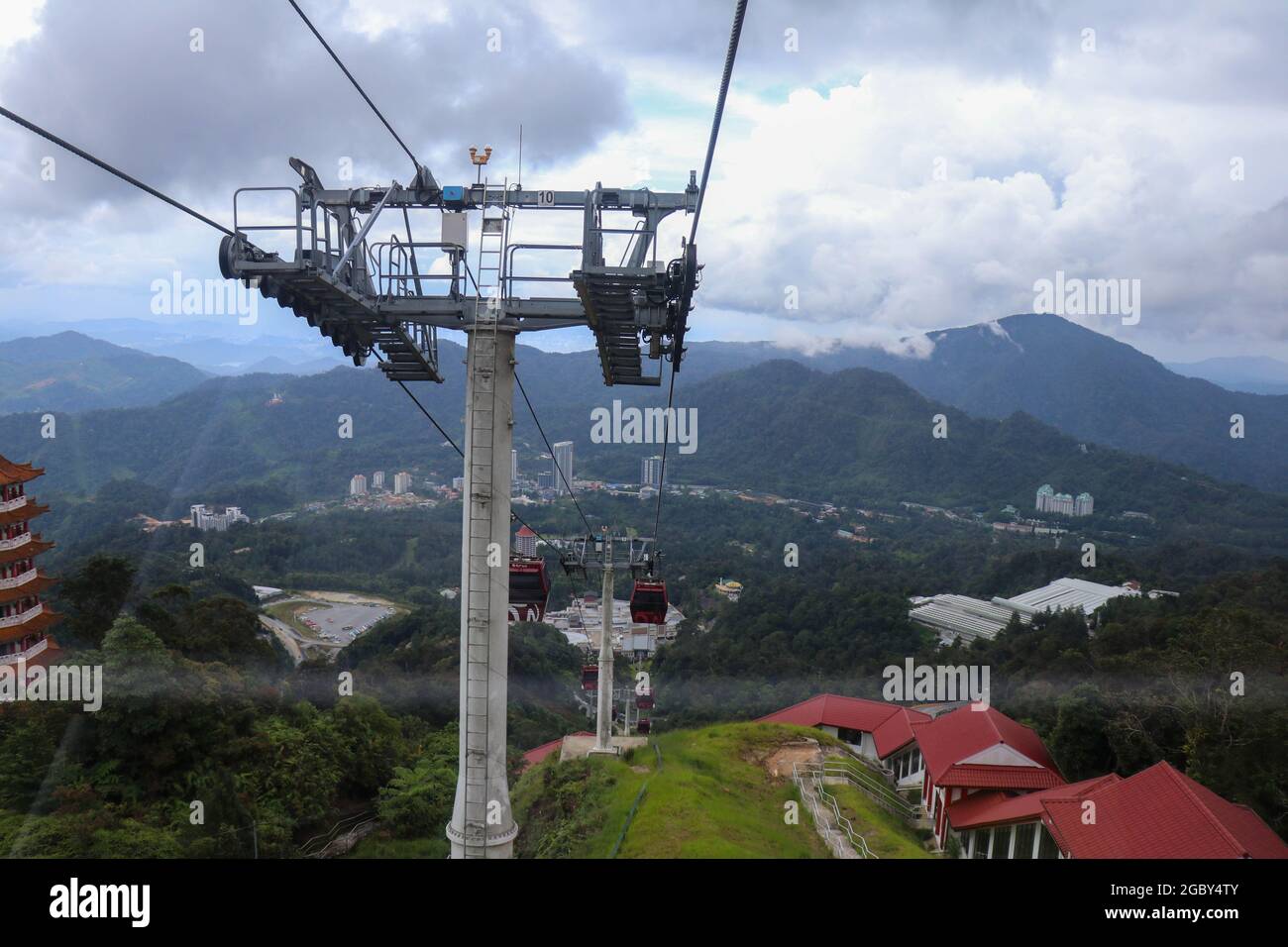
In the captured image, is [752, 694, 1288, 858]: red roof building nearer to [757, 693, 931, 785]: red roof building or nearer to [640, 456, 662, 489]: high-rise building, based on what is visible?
[757, 693, 931, 785]: red roof building

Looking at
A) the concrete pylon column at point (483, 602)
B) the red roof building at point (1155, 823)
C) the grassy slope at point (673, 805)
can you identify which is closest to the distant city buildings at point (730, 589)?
the grassy slope at point (673, 805)

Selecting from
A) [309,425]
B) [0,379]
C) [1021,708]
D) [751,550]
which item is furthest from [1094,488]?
[0,379]

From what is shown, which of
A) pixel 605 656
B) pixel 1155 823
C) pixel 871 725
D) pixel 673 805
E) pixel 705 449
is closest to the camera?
pixel 1155 823

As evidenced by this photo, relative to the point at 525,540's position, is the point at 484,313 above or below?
above

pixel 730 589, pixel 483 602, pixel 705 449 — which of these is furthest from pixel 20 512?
pixel 705 449

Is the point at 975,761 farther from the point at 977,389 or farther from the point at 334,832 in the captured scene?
the point at 977,389

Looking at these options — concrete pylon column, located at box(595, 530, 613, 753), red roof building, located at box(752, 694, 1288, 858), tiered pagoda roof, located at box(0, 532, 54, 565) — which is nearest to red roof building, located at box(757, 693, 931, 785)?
red roof building, located at box(752, 694, 1288, 858)

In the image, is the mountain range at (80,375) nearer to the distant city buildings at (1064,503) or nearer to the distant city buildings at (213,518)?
the distant city buildings at (213,518)
